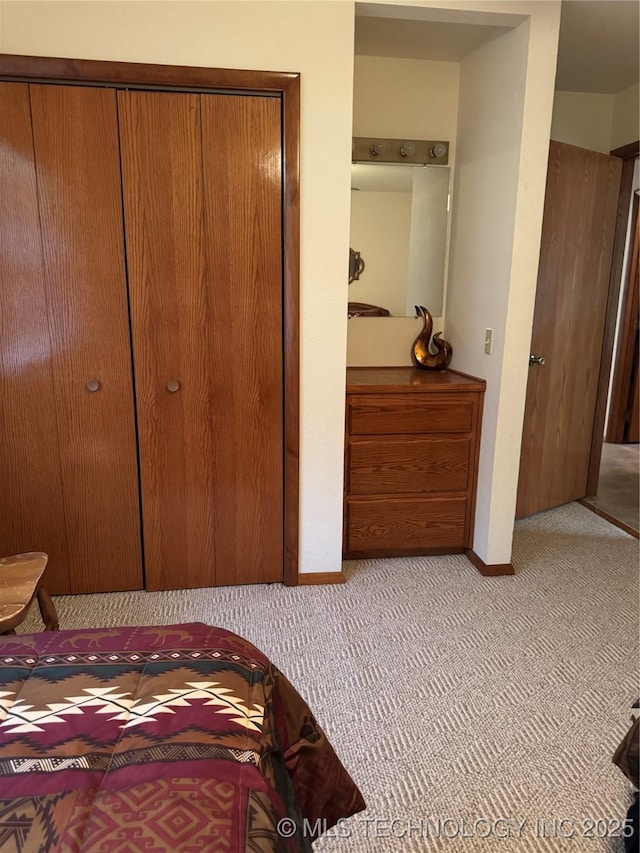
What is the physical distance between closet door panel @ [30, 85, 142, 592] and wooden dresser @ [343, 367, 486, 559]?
100 centimetres

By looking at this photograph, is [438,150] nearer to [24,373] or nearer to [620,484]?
[24,373]

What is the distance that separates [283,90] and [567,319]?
78.5 inches

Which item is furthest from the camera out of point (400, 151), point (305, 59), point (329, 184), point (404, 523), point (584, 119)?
point (584, 119)

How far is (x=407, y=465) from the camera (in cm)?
272

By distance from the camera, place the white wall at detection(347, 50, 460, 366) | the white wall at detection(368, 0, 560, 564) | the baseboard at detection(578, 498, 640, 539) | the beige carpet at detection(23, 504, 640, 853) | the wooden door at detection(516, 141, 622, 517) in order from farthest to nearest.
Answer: the baseboard at detection(578, 498, 640, 539), the wooden door at detection(516, 141, 622, 517), the white wall at detection(347, 50, 460, 366), the white wall at detection(368, 0, 560, 564), the beige carpet at detection(23, 504, 640, 853)

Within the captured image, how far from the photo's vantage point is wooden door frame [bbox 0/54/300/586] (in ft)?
6.66

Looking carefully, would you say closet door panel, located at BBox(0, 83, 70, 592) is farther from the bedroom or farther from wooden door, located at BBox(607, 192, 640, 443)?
wooden door, located at BBox(607, 192, 640, 443)

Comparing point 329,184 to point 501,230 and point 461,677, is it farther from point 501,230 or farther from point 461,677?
point 461,677

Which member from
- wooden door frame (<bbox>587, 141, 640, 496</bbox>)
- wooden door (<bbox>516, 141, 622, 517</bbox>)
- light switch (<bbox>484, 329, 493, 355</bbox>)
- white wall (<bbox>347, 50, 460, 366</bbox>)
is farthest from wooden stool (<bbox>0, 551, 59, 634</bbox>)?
wooden door frame (<bbox>587, 141, 640, 496</bbox>)

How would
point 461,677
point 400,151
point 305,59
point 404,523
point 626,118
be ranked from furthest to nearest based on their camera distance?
point 626,118 < point 400,151 < point 404,523 < point 305,59 < point 461,677

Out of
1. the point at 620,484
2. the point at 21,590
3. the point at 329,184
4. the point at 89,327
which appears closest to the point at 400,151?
the point at 329,184

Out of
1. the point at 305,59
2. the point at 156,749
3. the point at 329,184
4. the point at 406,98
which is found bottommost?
the point at 156,749

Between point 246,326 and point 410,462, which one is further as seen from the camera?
point 410,462

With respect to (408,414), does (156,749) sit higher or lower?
lower
